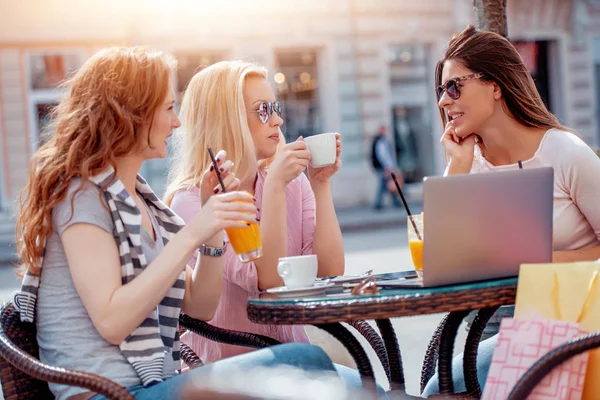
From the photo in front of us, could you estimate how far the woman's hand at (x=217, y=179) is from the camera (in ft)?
7.77

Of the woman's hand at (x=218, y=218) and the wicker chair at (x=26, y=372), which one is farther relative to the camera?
the woman's hand at (x=218, y=218)

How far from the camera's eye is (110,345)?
2.09 m

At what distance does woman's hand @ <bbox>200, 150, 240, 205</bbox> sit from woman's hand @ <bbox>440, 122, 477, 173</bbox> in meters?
0.81

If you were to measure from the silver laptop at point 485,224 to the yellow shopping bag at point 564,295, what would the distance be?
101mm

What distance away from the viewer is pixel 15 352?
6.70 feet

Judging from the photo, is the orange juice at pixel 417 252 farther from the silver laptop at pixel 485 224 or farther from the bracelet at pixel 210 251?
the bracelet at pixel 210 251

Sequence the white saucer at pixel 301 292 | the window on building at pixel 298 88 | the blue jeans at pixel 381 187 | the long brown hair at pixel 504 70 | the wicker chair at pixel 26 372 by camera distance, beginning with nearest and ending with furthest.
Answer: the wicker chair at pixel 26 372
the white saucer at pixel 301 292
the long brown hair at pixel 504 70
the blue jeans at pixel 381 187
the window on building at pixel 298 88

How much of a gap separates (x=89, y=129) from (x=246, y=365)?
669 millimetres

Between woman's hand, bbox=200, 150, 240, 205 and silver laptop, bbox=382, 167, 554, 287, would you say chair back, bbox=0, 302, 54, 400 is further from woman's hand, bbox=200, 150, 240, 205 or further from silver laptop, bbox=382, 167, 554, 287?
silver laptop, bbox=382, 167, 554, 287

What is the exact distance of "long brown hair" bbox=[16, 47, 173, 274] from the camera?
6.91 feet

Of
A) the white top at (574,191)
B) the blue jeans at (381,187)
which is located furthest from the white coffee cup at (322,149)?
the blue jeans at (381,187)

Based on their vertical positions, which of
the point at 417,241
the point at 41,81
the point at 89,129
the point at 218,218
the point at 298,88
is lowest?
the point at 417,241

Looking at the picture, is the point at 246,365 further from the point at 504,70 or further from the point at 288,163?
the point at 504,70

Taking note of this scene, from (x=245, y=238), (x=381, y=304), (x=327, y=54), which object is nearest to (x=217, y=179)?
(x=245, y=238)
